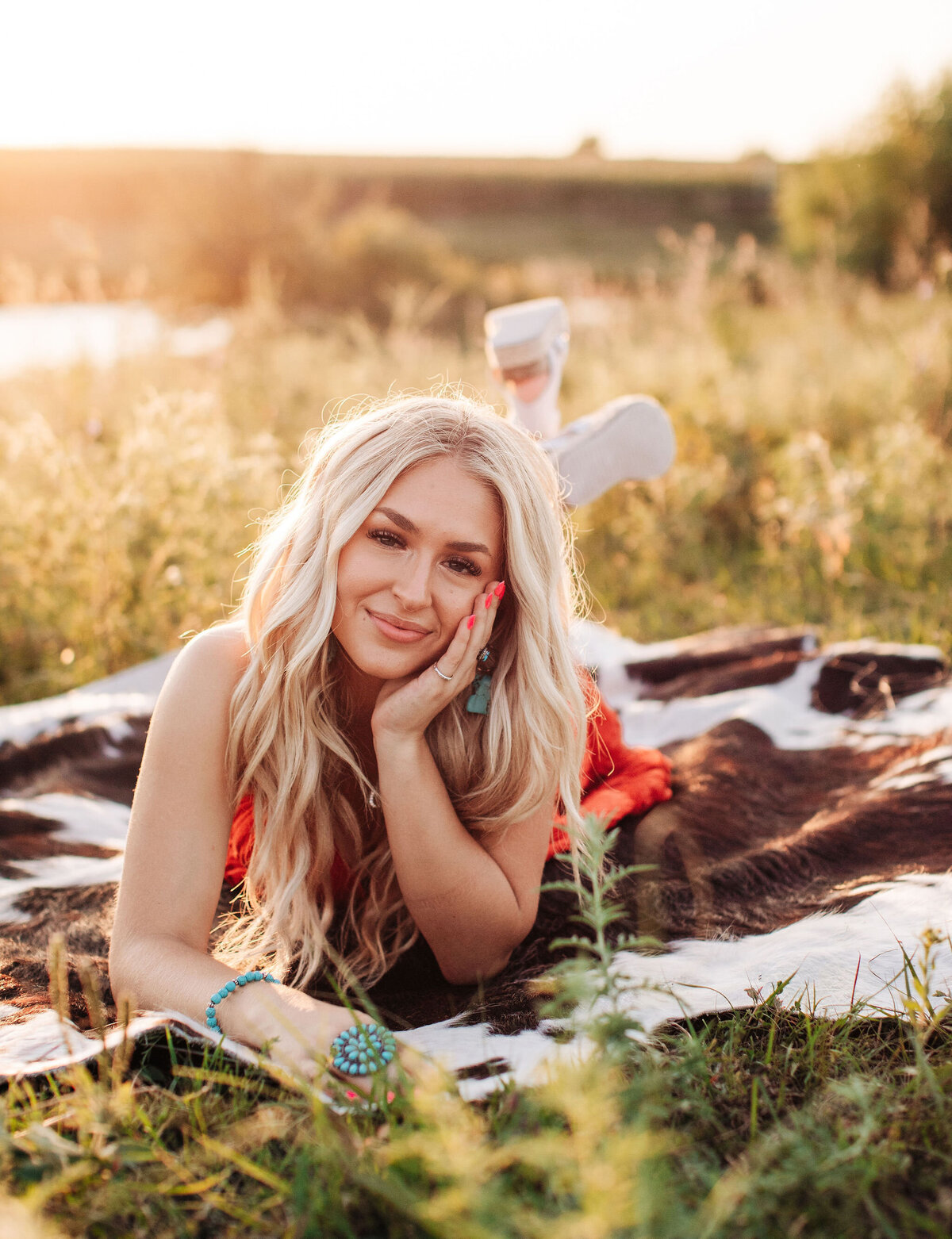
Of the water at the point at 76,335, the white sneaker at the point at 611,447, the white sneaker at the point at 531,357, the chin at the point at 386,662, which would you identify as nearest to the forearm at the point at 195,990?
the chin at the point at 386,662

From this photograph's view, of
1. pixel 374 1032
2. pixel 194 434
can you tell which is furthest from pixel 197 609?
pixel 374 1032

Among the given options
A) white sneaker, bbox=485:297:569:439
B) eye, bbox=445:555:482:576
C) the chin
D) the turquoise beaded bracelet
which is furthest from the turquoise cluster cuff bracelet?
white sneaker, bbox=485:297:569:439

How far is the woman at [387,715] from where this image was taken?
1774 millimetres

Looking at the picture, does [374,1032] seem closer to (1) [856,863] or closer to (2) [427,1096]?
(2) [427,1096]

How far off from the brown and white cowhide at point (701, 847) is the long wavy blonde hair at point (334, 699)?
0.28 m

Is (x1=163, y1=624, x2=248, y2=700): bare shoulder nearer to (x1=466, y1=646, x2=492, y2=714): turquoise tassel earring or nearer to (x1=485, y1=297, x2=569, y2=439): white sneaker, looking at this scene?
(x1=466, y1=646, x2=492, y2=714): turquoise tassel earring

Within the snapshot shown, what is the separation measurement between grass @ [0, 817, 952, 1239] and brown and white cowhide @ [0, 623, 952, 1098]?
101mm

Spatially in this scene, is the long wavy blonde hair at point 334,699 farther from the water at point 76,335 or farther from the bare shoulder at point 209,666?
the water at point 76,335

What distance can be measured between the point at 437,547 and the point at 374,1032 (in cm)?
91

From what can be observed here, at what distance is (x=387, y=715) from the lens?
1.84 meters

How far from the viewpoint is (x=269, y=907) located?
198cm

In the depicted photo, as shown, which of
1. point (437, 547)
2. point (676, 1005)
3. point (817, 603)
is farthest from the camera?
point (817, 603)

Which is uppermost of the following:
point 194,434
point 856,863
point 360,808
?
point 194,434

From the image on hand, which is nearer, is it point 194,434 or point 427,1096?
point 427,1096
